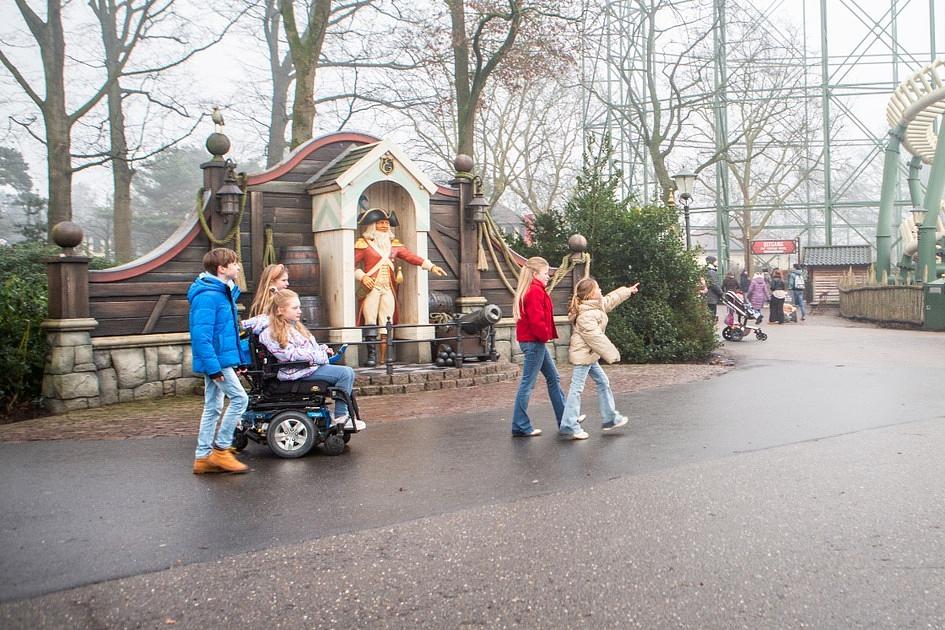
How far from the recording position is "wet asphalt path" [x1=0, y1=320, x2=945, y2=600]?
505cm

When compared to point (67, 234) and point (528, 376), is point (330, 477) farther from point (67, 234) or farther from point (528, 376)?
point (67, 234)

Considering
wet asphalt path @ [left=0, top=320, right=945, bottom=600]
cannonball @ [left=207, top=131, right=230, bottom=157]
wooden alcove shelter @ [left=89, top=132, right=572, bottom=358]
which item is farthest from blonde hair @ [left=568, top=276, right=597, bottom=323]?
cannonball @ [left=207, top=131, right=230, bottom=157]

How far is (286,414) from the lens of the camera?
759 cm

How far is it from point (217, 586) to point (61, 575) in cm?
81

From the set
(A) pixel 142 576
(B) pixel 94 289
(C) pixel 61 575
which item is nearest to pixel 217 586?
(A) pixel 142 576

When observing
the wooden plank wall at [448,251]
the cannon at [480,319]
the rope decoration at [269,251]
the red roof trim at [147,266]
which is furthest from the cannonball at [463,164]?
the red roof trim at [147,266]

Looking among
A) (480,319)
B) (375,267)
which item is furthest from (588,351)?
(375,267)

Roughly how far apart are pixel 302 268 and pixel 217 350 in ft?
19.5

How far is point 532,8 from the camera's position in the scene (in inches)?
762

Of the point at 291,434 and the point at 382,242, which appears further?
the point at 382,242

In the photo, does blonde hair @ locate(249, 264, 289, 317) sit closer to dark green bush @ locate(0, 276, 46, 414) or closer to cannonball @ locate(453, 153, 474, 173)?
dark green bush @ locate(0, 276, 46, 414)

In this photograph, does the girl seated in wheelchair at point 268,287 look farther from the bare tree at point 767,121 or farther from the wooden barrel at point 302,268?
the bare tree at point 767,121

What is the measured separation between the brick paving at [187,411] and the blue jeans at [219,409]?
2.01 meters

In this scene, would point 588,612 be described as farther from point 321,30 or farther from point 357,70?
point 357,70
